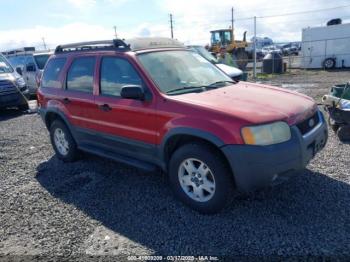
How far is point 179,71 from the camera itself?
4.20 metres

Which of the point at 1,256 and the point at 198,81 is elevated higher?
the point at 198,81

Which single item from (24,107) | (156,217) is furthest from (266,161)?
(24,107)

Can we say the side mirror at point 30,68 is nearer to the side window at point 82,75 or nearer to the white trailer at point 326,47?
the side window at point 82,75

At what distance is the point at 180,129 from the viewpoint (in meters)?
3.51

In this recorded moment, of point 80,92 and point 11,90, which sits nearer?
point 80,92

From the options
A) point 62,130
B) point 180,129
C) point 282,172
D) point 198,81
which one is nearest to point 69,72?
point 62,130

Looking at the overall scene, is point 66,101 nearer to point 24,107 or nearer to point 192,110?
point 192,110

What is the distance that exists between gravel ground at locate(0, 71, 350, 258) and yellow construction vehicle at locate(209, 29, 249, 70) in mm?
21322

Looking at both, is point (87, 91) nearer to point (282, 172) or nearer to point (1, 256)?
point (1, 256)

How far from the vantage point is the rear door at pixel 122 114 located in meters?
3.93

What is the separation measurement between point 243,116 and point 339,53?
20.8 meters

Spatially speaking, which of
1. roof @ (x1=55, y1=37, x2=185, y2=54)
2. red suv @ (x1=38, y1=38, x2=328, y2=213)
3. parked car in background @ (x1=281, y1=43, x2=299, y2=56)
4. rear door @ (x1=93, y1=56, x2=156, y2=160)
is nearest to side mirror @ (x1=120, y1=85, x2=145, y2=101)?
red suv @ (x1=38, y1=38, x2=328, y2=213)

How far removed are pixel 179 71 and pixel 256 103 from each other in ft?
3.85

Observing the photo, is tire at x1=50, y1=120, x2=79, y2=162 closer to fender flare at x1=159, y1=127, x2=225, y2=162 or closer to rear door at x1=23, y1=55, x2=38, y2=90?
fender flare at x1=159, y1=127, x2=225, y2=162
